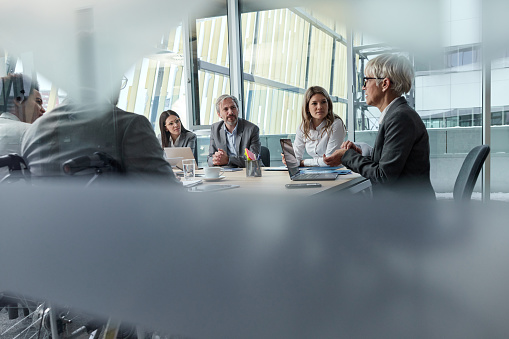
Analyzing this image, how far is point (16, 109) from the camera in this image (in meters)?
1.02

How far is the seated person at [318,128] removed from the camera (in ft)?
11.0

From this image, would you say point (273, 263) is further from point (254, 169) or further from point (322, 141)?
point (322, 141)

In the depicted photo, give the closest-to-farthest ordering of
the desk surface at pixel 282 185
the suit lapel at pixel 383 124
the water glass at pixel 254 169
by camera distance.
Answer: the desk surface at pixel 282 185
the suit lapel at pixel 383 124
the water glass at pixel 254 169

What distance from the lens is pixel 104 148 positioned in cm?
90

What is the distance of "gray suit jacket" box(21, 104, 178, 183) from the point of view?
0.87 metres

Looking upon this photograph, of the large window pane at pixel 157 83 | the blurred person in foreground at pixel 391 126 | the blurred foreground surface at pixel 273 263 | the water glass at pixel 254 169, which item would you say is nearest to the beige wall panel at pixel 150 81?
the large window pane at pixel 157 83

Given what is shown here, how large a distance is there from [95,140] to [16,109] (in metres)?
0.29

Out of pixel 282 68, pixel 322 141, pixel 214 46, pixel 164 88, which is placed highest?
pixel 282 68

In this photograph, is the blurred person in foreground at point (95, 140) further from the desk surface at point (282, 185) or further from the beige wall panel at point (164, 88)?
the desk surface at point (282, 185)

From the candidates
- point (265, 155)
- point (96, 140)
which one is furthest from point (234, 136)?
point (96, 140)

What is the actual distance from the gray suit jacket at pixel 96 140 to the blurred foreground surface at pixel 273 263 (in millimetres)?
100

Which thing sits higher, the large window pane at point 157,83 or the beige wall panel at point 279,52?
the beige wall panel at point 279,52

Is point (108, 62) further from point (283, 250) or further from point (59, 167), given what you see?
point (283, 250)

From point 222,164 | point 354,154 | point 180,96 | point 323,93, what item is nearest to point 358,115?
point 323,93
